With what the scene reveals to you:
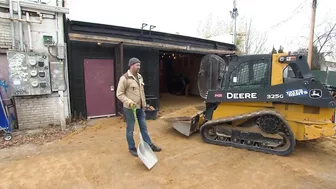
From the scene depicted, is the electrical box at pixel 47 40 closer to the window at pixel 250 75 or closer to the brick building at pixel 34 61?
the brick building at pixel 34 61

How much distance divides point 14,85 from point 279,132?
19.1 feet

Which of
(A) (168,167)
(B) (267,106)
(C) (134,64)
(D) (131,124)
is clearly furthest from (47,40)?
(B) (267,106)

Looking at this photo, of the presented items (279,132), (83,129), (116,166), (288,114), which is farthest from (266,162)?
(83,129)

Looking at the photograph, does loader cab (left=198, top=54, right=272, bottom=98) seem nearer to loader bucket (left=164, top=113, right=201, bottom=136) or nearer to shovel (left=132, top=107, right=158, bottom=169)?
loader bucket (left=164, top=113, right=201, bottom=136)

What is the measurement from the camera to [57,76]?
5.52 meters

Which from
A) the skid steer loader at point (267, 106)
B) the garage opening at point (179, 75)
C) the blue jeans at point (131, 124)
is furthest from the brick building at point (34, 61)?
the garage opening at point (179, 75)

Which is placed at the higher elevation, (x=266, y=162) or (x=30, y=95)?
(x=30, y=95)

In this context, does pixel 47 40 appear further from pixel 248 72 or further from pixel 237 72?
pixel 248 72

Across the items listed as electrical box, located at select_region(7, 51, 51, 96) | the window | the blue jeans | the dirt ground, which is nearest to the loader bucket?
the dirt ground

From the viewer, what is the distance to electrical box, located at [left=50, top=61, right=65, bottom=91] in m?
5.46

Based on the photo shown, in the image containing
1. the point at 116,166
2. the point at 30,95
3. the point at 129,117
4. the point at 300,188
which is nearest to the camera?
the point at 300,188

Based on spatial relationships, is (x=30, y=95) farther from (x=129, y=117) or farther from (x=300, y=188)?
(x=300, y=188)

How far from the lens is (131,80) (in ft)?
11.4

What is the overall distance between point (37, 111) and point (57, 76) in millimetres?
1042
